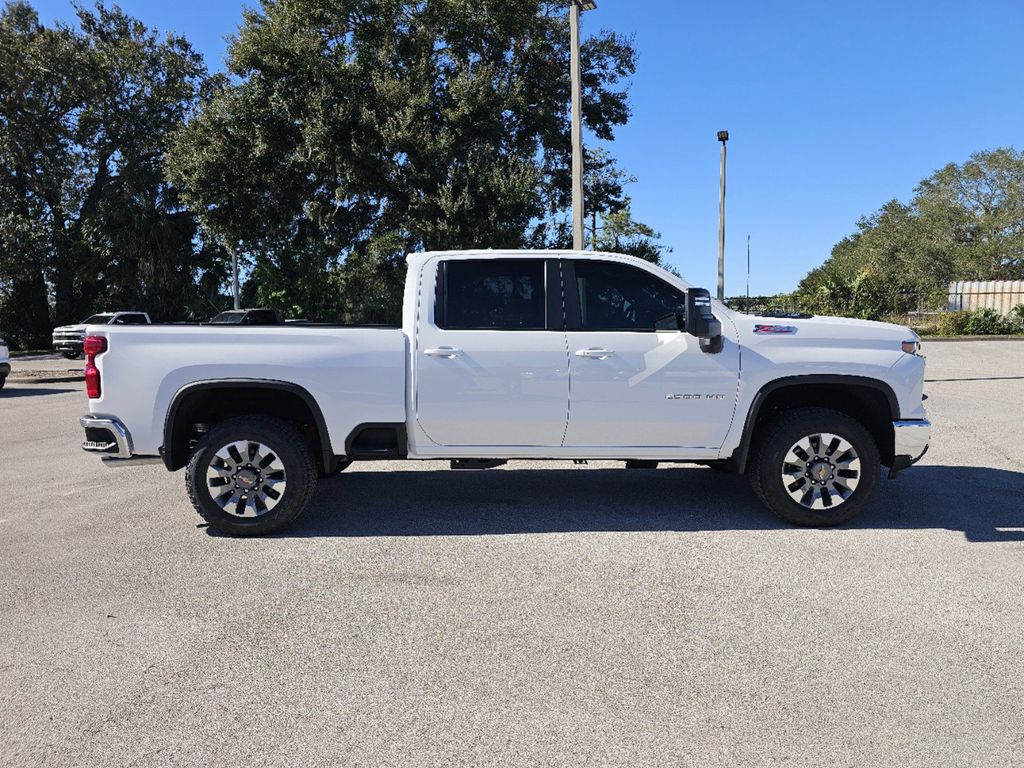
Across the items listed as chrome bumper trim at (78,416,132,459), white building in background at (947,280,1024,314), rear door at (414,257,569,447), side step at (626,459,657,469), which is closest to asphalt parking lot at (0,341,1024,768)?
side step at (626,459,657,469)

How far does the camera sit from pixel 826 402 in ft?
19.1

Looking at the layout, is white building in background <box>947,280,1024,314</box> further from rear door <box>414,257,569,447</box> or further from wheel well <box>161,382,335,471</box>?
wheel well <box>161,382,335,471</box>

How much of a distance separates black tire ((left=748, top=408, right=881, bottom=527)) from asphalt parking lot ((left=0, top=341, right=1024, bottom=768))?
0.16 metres

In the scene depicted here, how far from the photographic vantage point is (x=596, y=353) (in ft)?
17.6

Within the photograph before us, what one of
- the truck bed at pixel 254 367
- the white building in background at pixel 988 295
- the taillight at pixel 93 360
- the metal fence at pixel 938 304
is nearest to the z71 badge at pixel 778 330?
the truck bed at pixel 254 367

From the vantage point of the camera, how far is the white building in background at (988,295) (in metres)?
34.7

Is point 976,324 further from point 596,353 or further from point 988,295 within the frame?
point 596,353

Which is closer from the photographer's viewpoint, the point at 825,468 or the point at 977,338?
the point at 825,468

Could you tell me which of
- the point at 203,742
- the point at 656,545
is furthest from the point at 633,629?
the point at 203,742

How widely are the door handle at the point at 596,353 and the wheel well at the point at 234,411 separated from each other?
1.85 m

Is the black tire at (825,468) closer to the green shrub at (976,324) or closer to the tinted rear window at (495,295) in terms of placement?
the tinted rear window at (495,295)

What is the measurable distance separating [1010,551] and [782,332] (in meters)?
1.99

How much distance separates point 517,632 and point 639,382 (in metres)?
2.21

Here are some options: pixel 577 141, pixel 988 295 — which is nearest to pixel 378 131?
pixel 577 141
